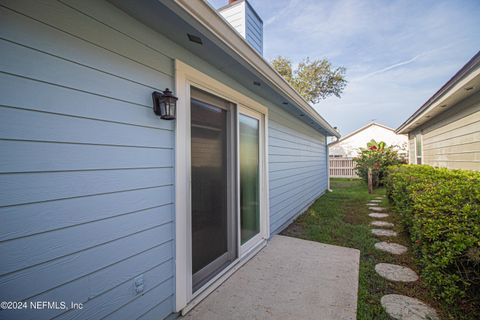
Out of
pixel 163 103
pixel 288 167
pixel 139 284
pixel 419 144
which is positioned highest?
pixel 419 144

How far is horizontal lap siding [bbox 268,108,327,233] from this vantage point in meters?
3.92

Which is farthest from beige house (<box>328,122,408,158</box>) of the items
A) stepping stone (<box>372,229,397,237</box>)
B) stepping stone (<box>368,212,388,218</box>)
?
stepping stone (<box>372,229,397,237</box>)

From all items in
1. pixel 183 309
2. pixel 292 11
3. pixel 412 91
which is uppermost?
pixel 292 11

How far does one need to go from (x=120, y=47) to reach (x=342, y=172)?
15084 millimetres

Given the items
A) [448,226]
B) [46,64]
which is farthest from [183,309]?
[448,226]

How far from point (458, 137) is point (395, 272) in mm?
3540

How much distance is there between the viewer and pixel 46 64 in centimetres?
112

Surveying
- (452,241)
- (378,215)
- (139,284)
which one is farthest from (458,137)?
(139,284)

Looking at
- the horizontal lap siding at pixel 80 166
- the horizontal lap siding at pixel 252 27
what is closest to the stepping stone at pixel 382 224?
the horizontal lap siding at pixel 80 166

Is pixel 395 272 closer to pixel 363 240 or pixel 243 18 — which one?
pixel 363 240

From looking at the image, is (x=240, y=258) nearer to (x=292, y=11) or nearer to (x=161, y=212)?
(x=161, y=212)

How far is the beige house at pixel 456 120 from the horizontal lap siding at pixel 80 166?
3806mm

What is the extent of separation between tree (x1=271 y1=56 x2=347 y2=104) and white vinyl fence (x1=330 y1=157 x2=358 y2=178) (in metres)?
4.55

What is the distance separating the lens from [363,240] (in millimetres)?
3574
